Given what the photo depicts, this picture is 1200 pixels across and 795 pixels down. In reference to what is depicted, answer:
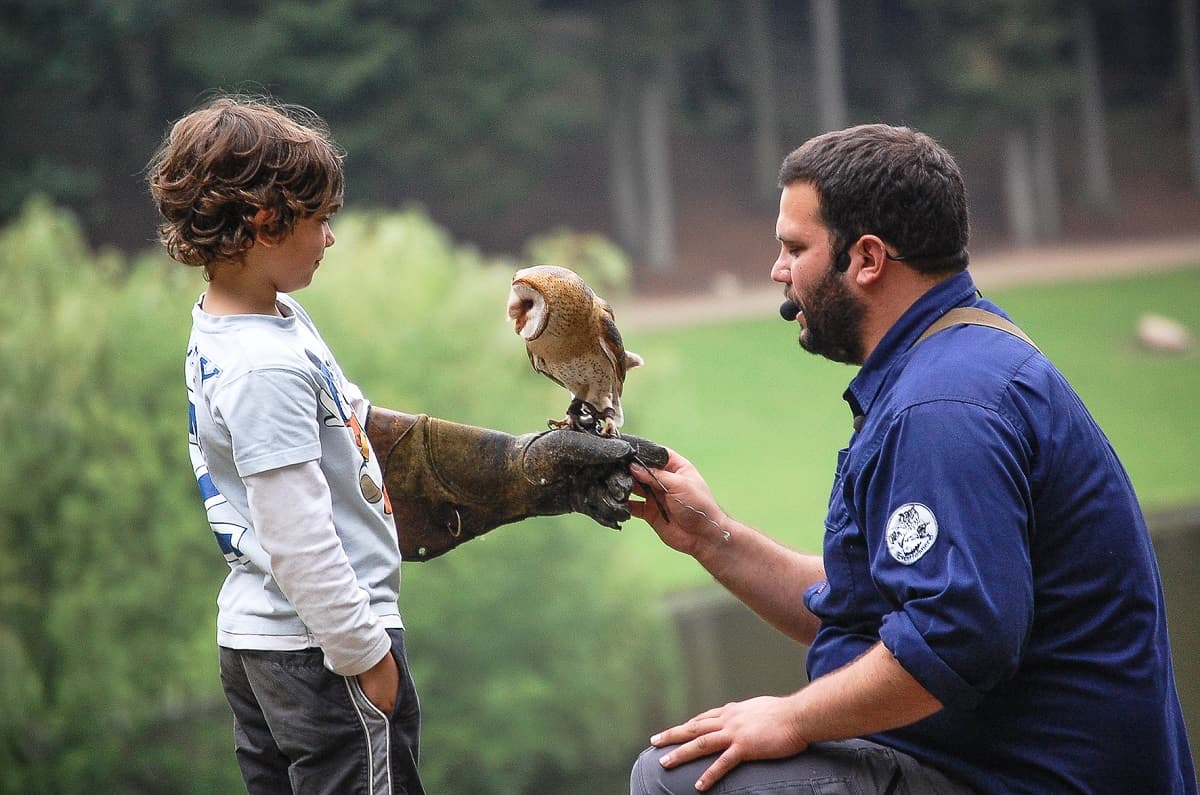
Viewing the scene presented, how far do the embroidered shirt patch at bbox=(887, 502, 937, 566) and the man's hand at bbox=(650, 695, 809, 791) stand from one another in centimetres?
28

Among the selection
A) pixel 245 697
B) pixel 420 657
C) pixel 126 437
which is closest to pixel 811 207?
pixel 245 697

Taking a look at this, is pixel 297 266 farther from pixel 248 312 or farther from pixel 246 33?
pixel 246 33

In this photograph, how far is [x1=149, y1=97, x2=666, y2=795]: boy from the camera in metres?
1.46

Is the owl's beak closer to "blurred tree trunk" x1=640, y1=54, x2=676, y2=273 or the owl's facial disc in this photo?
the owl's facial disc

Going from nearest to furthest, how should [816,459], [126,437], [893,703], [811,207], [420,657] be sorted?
[893,703], [811,207], [126,437], [420,657], [816,459]

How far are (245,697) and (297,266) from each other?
559 mm

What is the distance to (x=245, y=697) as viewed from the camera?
1595mm

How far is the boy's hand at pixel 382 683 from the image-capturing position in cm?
152

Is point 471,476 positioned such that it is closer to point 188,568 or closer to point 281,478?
point 281,478

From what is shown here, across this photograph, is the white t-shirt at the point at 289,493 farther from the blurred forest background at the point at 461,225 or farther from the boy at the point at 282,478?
the blurred forest background at the point at 461,225

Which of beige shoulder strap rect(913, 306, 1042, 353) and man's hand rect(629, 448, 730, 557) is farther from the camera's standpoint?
man's hand rect(629, 448, 730, 557)

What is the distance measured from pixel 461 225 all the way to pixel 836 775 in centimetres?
999

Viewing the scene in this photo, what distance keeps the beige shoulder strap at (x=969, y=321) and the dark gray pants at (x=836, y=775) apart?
0.55 metres

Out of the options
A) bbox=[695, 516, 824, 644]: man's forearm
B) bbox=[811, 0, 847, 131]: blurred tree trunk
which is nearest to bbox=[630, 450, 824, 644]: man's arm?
bbox=[695, 516, 824, 644]: man's forearm
